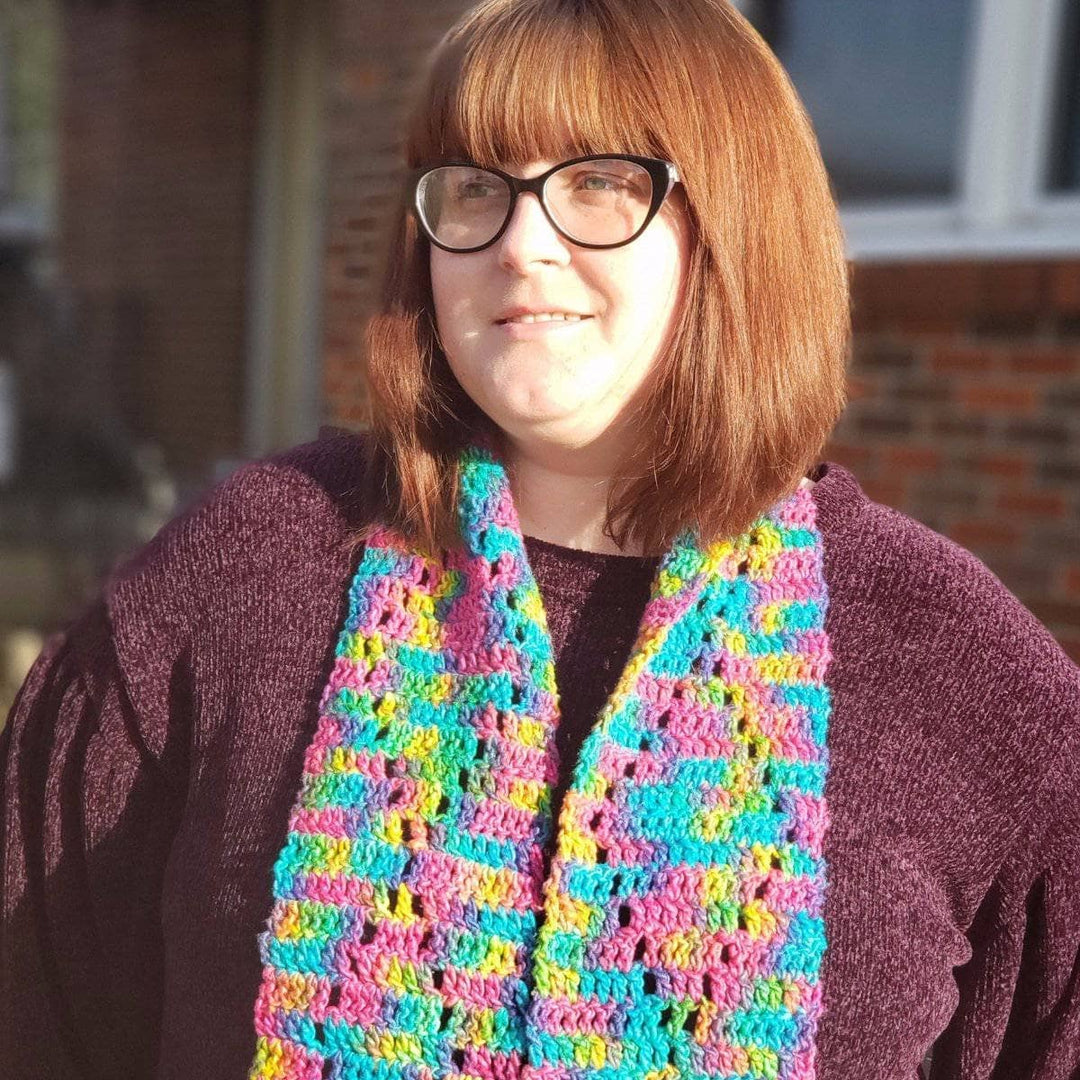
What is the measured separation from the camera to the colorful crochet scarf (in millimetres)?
1274

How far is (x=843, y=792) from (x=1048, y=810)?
217 millimetres

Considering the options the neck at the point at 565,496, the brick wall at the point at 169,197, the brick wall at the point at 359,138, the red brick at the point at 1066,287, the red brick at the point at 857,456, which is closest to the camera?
the neck at the point at 565,496

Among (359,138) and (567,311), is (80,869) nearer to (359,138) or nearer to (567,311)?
(567,311)

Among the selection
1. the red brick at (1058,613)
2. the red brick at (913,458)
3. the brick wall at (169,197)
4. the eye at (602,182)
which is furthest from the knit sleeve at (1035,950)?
the brick wall at (169,197)

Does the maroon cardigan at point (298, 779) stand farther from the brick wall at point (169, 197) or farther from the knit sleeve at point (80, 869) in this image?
the brick wall at point (169, 197)

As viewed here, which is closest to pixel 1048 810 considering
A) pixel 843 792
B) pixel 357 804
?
pixel 843 792

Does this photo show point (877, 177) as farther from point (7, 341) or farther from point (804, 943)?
point (7, 341)

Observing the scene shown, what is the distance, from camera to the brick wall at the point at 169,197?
6.41 m

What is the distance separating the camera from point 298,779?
1427 millimetres

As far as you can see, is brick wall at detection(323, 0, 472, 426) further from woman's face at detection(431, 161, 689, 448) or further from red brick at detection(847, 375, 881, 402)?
woman's face at detection(431, 161, 689, 448)

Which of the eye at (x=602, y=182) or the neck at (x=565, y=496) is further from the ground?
the eye at (x=602, y=182)

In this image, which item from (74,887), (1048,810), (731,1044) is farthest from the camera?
(74,887)

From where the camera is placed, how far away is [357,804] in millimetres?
1384

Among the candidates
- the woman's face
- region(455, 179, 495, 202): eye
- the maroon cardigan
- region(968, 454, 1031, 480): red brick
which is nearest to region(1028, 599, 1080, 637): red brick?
region(968, 454, 1031, 480): red brick
